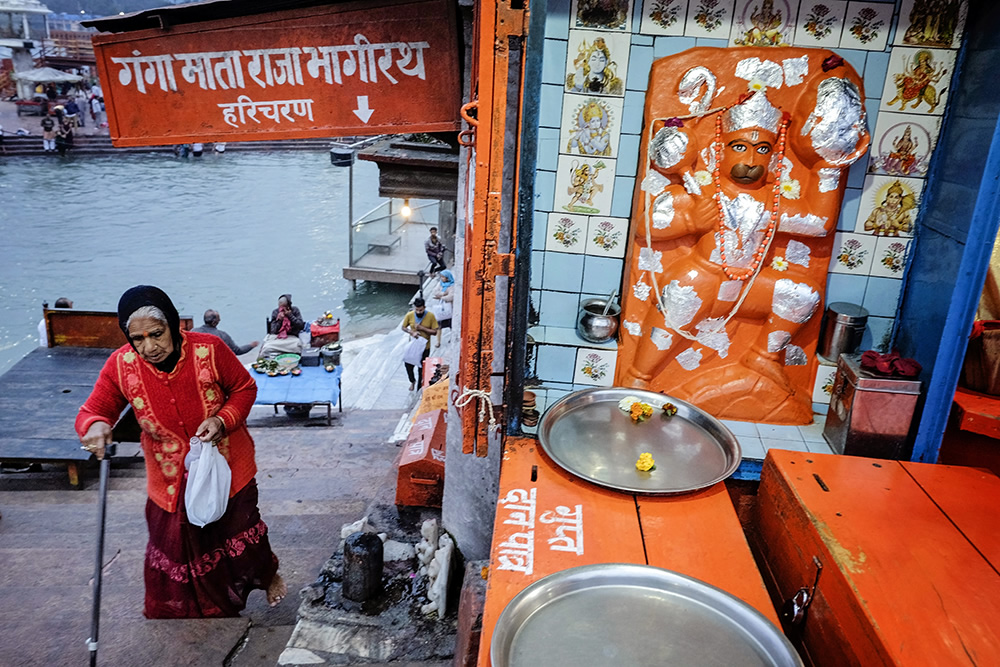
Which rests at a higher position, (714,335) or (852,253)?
(852,253)

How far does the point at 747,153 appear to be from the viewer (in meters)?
3.92

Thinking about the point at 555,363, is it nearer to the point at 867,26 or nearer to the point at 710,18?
the point at 710,18

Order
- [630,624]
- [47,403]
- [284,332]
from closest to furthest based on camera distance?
[630,624] → [47,403] → [284,332]

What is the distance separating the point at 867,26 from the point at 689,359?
212cm

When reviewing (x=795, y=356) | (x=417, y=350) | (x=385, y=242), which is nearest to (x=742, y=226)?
(x=795, y=356)

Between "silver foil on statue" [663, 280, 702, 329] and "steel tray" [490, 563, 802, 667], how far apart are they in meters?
2.05

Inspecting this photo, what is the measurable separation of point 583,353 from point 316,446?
13.9ft

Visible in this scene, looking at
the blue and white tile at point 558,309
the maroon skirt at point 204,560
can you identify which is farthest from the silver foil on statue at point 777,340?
the maroon skirt at point 204,560

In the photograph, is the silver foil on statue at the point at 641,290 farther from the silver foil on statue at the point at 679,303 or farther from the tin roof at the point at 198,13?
the tin roof at the point at 198,13

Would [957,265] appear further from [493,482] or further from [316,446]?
[316,446]

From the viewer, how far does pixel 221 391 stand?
386 cm

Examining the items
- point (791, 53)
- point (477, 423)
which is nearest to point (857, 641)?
point (477, 423)

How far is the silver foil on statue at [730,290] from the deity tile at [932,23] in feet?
5.13

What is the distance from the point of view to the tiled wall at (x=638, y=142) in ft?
12.4
